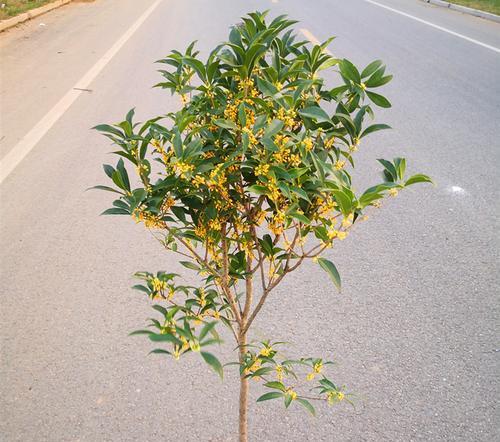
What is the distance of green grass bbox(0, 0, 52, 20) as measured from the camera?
438 inches

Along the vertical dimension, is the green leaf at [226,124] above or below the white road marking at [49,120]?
above

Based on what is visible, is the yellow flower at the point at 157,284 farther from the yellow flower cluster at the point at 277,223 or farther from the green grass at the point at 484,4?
the green grass at the point at 484,4

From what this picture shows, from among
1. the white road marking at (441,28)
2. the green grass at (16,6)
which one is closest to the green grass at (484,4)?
the white road marking at (441,28)

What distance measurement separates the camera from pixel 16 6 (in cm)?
1195

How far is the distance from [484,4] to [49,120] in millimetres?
13135

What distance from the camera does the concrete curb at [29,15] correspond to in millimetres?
10484

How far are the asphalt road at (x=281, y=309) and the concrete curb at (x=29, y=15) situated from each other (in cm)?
503

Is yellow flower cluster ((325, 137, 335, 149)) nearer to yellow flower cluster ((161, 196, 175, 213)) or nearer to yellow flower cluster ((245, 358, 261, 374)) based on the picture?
yellow flower cluster ((161, 196, 175, 213))

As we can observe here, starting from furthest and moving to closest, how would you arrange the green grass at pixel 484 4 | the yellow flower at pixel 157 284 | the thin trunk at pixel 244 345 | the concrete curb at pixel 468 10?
the green grass at pixel 484 4 < the concrete curb at pixel 468 10 < the thin trunk at pixel 244 345 < the yellow flower at pixel 157 284

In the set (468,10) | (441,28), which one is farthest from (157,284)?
(468,10)

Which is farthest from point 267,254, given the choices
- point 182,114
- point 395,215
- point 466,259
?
point 395,215

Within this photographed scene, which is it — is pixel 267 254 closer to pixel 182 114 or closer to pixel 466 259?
pixel 182 114

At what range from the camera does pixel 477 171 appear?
5.04m

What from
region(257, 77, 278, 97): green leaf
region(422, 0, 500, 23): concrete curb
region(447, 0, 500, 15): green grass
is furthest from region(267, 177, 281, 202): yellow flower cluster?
region(447, 0, 500, 15): green grass
